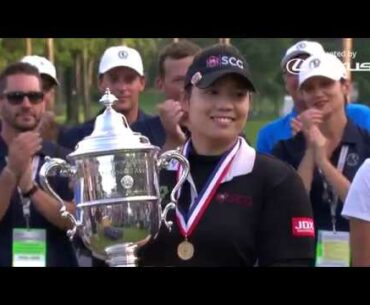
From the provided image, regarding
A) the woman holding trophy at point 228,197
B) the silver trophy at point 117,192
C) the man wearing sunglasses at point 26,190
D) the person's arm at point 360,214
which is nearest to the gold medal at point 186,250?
the woman holding trophy at point 228,197

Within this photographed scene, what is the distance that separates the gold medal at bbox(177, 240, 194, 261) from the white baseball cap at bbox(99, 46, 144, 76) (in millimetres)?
1764

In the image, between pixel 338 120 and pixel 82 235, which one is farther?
pixel 338 120

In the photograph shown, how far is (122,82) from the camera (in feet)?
13.1

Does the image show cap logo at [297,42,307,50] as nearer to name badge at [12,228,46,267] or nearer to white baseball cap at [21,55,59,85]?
white baseball cap at [21,55,59,85]

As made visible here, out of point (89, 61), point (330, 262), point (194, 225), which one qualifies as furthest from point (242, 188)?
point (89, 61)

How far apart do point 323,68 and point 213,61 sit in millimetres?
1317

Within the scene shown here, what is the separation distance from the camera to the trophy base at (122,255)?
2160 mm

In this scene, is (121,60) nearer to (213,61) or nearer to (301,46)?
(301,46)

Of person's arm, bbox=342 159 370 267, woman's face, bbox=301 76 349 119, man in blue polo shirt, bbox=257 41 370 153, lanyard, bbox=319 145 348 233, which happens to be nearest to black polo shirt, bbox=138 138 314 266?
person's arm, bbox=342 159 370 267
